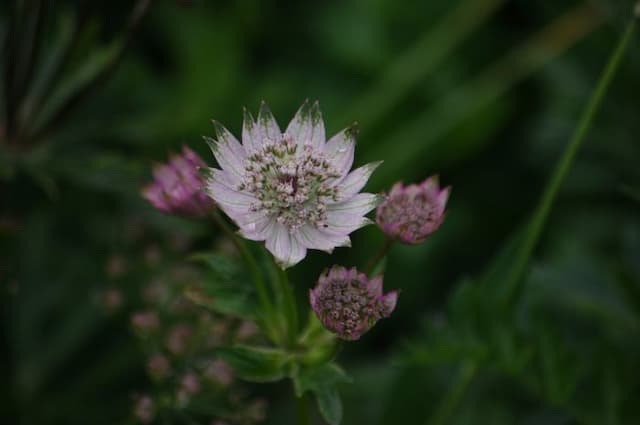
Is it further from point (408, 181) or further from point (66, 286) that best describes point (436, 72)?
point (66, 286)

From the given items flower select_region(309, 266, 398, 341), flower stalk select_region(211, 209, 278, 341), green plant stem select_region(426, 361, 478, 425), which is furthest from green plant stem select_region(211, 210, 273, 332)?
green plant stem select_region(426, 361, 478, 425)

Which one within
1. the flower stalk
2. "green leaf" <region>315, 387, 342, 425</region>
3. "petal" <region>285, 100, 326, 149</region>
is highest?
"petal" <region>285, 100, 326, 149</region>

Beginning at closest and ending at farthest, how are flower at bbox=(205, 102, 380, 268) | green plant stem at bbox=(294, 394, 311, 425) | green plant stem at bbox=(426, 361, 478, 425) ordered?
flower at bbox=(205, 102, 380, 268), green plant stem at bbox=(294, 394, 311, 425), green plant stem at bbox=(426, 361, 478, 425)

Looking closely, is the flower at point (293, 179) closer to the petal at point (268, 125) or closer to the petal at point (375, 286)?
the petal at point (268, 125)

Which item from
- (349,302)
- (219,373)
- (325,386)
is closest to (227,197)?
(349,302)

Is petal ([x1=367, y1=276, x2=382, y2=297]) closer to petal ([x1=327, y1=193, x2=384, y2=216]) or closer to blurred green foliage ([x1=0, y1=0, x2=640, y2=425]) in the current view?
petal ([x1=327, y1=193, x2=384, y2=216])

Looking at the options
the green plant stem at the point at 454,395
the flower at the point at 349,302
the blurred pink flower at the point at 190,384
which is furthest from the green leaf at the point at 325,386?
the green plant stem at the point at 454,395

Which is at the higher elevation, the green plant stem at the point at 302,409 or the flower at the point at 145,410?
the flower at the point at 145,410
